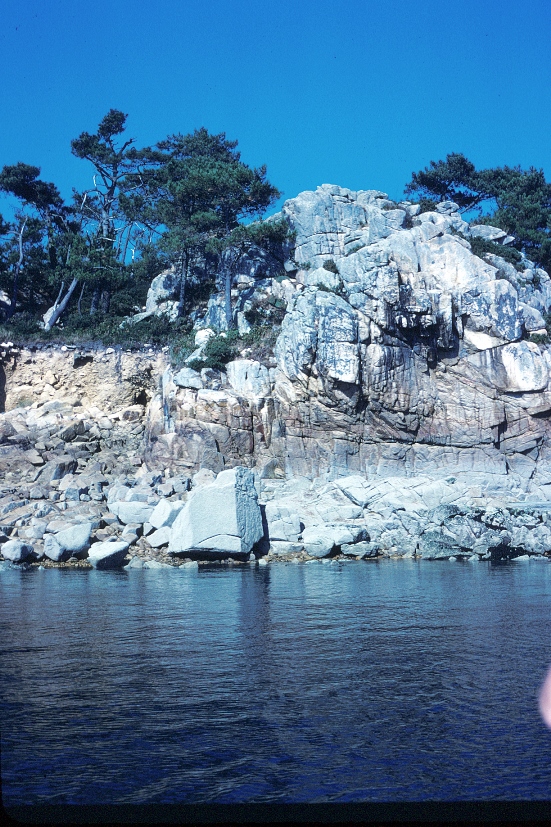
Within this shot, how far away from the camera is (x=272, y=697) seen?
7520 millimetres

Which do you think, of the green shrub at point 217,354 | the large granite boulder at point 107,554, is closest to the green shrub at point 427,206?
the green shrub at point 217,354

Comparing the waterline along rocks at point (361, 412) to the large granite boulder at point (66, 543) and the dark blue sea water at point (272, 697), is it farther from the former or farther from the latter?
the dark blue sea water at point (272, 697)

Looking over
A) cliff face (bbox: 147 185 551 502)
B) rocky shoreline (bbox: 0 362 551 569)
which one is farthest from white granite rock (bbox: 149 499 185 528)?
cliff face (bbox: 147 185 551 502)

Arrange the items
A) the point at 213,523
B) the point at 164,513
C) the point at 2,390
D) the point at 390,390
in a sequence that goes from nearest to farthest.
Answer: the point at 213,523, the point at 164,513, the point at 390,390, the point at 2,390

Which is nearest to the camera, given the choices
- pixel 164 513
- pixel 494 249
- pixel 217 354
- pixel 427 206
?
pixel 164 513

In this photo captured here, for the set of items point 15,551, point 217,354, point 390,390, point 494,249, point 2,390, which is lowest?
point 15,551

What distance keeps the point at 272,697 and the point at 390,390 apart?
24.0 metres

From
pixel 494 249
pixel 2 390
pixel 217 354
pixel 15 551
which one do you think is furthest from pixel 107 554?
pixel 494 249

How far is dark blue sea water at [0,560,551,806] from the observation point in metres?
5.16

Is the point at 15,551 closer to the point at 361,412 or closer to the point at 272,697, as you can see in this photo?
the point at 272,697

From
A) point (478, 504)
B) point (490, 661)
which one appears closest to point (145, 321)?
point (478, 504)

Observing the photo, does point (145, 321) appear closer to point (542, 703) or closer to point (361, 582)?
point (361, 582)

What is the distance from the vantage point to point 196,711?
6980mm

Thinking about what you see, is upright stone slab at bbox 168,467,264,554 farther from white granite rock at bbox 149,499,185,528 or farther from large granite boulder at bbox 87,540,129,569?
large granite boulder at bbox 87,540,129,569
